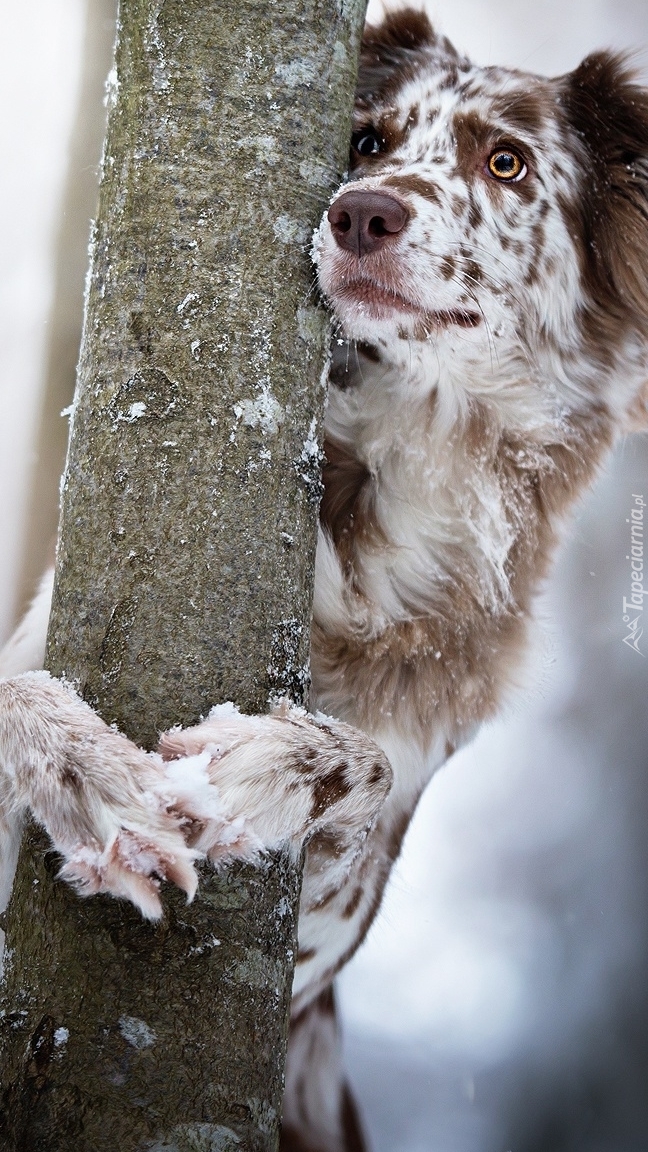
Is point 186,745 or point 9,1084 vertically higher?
point 186,745

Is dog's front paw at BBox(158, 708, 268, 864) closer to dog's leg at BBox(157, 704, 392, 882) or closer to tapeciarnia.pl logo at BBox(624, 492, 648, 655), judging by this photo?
dog's leg at BBox(157, 704, 392, 882)

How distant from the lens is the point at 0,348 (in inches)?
64.2

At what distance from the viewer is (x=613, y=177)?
5.06ft

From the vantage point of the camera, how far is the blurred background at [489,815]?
1.64 metres

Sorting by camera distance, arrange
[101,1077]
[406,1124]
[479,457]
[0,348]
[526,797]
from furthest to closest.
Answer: [526,797] < [406,1124] < [0,348] < [479,457] < [101,1077]

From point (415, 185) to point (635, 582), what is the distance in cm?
106

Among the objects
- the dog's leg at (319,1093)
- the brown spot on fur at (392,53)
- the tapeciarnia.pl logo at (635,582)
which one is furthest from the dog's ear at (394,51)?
the dog's leg at (319,1093)

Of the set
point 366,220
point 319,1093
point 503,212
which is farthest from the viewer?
point 319,1093

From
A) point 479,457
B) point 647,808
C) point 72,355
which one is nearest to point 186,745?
point 479,457

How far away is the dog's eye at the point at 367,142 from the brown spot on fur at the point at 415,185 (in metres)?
0.17

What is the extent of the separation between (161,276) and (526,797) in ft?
4.28

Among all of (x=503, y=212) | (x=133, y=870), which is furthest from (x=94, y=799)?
(x=503, y=212)

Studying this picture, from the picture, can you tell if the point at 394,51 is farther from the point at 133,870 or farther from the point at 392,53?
the point at 133,870

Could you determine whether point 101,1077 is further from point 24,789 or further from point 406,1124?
point 406,1124
